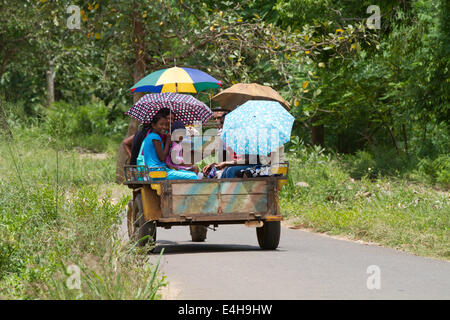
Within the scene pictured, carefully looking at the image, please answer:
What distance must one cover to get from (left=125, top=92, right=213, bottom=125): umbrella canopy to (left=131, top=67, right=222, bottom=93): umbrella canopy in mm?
1906

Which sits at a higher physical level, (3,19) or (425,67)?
(3,19)

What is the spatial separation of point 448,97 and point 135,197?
37.1 ft

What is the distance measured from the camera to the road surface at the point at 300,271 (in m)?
7.86

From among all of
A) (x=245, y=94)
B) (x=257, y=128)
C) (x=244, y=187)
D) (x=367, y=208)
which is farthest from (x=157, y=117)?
(x=367, y=208)

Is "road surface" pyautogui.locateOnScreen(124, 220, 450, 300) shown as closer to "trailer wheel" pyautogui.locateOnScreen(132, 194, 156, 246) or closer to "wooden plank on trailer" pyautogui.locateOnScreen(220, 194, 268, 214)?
"trailer wheel" pyautogui.locateOnScreen(132, 194, 156, 246)

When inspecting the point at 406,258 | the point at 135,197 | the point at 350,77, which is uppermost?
the point at 350,77

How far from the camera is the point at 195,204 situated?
1075cm

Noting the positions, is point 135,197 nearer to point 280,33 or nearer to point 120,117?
point 280,33

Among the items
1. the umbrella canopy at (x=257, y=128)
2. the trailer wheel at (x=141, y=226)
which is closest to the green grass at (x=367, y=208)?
the umbrella canopy at (x=257, y=128)

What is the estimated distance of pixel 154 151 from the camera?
1124cm

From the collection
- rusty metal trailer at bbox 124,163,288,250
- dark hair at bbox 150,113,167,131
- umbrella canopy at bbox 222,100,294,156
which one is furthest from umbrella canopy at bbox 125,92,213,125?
rusty metal trailer at bbox 124,163,288,250

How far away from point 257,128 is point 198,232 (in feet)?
6.89

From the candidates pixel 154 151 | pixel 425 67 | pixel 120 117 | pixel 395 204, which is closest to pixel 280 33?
pixel 425 67

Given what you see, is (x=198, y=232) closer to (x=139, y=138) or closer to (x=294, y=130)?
(x=139, y=138)
